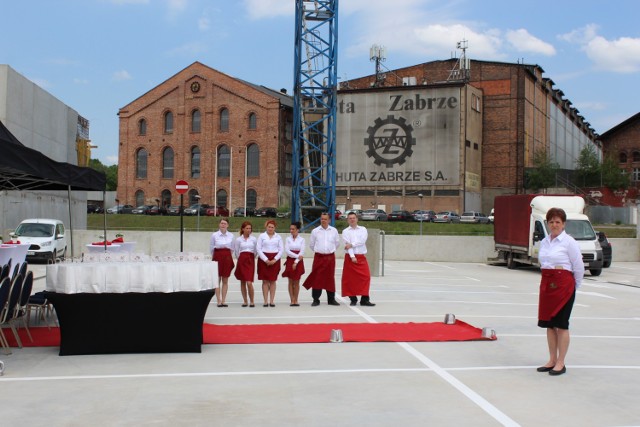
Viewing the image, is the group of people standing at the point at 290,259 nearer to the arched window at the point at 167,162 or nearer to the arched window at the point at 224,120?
the arched window at the point at 224,120

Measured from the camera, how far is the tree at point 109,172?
150 m

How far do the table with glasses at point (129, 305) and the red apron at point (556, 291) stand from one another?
3977 mm

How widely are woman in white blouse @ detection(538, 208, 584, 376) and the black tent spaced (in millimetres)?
6585

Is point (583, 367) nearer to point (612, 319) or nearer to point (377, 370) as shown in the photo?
point (377, 370)

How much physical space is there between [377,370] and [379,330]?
2.99m

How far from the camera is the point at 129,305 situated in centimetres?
860

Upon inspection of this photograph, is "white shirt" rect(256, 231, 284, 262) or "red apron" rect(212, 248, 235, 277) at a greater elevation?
"white shirt" rect(256, 231, 284, 262)

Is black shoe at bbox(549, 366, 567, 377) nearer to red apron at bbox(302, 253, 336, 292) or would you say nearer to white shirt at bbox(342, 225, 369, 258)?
white shirt at bbox(342, 225, 369, 258)

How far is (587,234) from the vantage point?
1023 inches

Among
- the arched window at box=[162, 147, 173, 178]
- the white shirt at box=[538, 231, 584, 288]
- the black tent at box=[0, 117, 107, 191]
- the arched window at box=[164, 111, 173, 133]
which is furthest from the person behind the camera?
the arched window at box=[164, 111, 173, 133]

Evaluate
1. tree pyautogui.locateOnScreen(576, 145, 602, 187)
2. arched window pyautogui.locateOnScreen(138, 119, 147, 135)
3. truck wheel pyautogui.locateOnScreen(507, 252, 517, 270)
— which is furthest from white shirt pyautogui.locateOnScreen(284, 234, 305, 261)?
arched window pyautogui.locateOnScreen(138, 119, 147, 135)

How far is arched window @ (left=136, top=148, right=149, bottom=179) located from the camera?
271 feet

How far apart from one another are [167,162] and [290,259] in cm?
6993

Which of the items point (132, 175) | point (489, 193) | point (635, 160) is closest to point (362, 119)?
point (489, 193)
